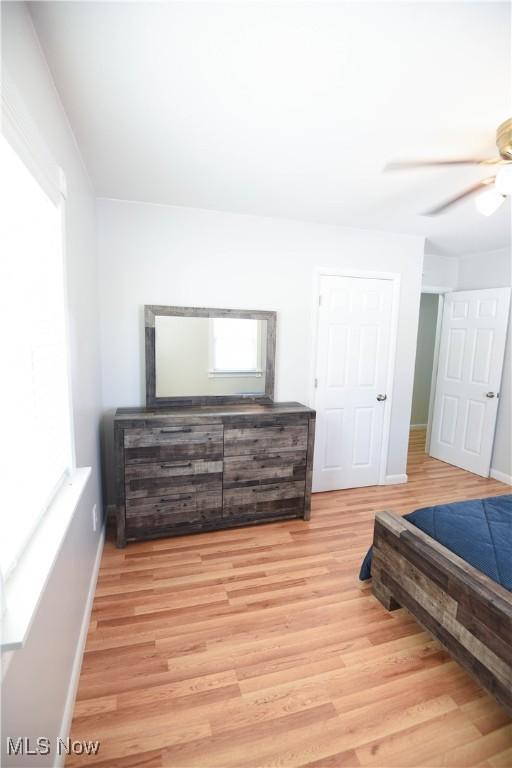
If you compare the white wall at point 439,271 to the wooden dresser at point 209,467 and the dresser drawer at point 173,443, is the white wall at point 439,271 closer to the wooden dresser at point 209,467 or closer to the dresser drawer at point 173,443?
the wooden dresser at point 209,467

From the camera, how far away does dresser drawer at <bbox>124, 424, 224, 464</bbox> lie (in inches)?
96.0

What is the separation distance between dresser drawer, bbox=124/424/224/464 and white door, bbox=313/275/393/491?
3.83ft

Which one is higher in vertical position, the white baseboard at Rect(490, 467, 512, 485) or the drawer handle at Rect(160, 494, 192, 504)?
the drawer handle at Rect(160, 494, 192, 504)

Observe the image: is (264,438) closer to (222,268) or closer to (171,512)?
(171,512)

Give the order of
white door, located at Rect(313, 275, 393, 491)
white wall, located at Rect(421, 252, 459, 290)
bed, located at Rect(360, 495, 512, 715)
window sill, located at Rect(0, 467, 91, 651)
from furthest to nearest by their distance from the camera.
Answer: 1. white wall, located at Rect(421, 252, 459, 290)
2. white door, located at Rect(313, 275, 393, 491)
3. bed, located at Rect(360, 495, 512, 715)
4. window sill, located at Rect(0, 467, 91, 651)

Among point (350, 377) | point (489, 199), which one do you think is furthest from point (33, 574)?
point (350, 377)

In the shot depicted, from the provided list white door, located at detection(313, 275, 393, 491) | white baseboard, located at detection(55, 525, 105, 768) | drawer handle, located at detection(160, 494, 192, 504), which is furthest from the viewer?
white door, located at detection(313, 275, 393, 491)

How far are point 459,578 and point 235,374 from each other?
6.69ft

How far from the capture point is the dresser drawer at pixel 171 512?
2.50 meters

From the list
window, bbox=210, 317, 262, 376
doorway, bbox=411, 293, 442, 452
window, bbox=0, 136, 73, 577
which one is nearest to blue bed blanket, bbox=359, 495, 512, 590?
window, bbox=210, 317, 262, 376

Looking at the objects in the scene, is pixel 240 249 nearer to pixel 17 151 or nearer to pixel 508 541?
pixel 17 151

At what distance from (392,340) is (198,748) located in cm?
319

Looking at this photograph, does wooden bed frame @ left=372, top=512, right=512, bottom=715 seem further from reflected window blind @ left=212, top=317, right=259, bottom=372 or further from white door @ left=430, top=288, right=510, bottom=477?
white door @ left=430, top=288, right=510, bottom=477

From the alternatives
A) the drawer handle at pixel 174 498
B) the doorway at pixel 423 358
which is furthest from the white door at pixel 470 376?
the drawer handle at pixel 174 498
